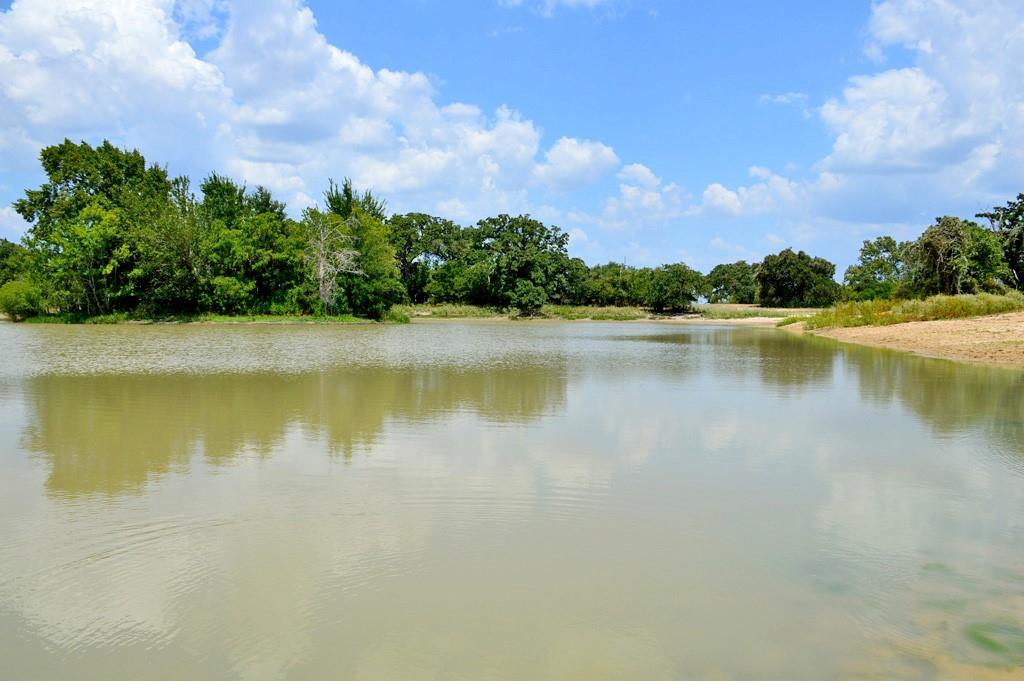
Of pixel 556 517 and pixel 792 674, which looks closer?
pixel 792 674

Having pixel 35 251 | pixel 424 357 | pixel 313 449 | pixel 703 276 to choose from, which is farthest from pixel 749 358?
pixel 703 276

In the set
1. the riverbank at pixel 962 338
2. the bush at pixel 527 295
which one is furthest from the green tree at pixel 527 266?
the riverbank at pixel 962 338

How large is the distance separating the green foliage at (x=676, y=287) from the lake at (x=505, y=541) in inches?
2452

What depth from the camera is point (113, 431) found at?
938 centimetres

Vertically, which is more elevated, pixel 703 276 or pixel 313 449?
pixel 703 276

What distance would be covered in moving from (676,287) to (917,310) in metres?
39.9

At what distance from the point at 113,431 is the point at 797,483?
8.95 metres

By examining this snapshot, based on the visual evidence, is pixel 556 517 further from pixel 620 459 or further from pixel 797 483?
pixel 797 483

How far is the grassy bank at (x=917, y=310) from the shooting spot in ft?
98.1

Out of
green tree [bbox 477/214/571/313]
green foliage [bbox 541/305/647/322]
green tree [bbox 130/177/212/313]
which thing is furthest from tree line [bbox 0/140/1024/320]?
green foliage [bbox 541/305/647/322]

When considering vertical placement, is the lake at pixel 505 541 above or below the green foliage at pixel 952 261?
below

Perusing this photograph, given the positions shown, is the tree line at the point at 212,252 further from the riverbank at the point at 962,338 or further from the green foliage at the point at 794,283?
the green foliage at the point at 794,283

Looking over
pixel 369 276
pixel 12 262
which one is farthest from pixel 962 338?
pixel 12 262

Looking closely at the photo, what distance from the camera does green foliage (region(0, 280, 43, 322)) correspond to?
46.1m
